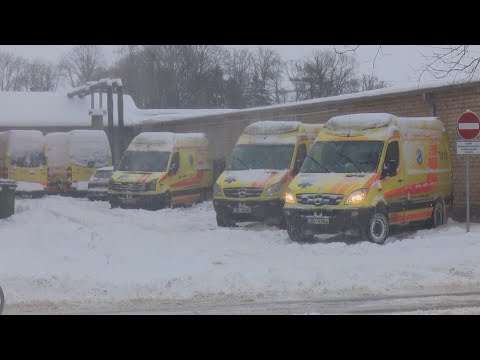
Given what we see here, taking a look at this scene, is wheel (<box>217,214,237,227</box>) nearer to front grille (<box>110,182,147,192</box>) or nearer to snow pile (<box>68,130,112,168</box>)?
front grille (<box>110,182,147,192</box>)

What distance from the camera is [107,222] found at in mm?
20141

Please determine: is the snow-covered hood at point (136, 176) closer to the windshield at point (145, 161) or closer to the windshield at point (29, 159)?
the windshield at point (145, 161)

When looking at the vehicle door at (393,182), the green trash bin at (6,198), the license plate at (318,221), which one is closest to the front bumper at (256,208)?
the license plate at (318,221)

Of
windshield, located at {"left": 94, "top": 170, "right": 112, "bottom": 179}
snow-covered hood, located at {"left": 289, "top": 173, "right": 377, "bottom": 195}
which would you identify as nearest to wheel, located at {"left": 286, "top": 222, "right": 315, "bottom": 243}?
snow-covered hood, located at {"left": 289, "top": 173, "right": 377, "bottom": 195}

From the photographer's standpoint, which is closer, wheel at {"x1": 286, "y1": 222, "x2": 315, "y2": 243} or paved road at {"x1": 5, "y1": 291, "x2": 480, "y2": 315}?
paved road at {"x1": 5, "y1": 291, "x2": 480, "y2": 315}

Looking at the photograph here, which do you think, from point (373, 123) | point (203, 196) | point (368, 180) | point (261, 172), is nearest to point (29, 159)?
point (203, 196)

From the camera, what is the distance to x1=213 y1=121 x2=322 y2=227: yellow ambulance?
18.1m

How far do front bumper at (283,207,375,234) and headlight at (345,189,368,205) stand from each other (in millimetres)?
159

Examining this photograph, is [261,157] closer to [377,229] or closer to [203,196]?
[377,229]

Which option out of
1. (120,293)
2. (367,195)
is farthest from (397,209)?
(120,293)

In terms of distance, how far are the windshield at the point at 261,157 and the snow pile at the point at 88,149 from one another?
13.5 metres

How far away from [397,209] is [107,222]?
7982mm

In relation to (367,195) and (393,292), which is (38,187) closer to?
(367,195)

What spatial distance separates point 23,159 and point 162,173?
9223mm
